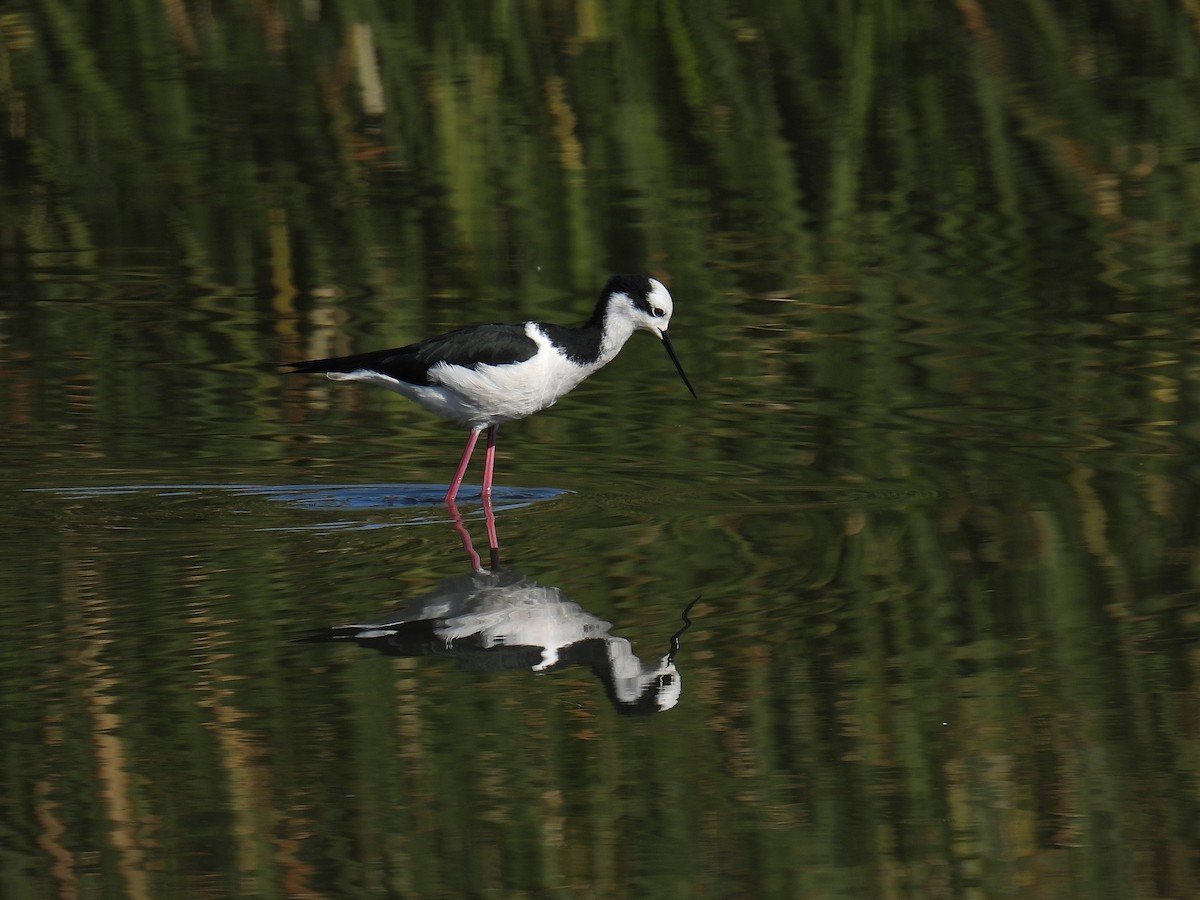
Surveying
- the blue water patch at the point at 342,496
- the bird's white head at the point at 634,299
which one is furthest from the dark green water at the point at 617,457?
the bird's white head at the point at 634,299

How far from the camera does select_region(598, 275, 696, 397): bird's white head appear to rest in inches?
329

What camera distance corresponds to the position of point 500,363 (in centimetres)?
809

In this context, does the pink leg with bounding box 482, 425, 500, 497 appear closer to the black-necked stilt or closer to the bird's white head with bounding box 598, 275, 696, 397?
the black-necked stilt

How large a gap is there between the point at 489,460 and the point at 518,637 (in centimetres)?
205

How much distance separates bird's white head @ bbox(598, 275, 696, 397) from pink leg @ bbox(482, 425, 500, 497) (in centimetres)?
55

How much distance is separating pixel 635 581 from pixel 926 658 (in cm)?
111

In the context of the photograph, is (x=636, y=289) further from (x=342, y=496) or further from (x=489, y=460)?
(x=342, y=496)

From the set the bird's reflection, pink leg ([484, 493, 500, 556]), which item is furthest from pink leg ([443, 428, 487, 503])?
the bird's reflection

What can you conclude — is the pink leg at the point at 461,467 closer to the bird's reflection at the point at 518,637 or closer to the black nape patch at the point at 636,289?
the black nape patch at the point at 636,289

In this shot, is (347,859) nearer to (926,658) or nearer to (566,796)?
(566,796)

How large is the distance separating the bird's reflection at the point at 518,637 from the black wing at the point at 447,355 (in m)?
1.40

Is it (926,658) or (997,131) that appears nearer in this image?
(926,658)

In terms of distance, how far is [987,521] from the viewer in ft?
24.2

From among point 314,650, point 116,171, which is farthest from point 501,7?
point 314,650
